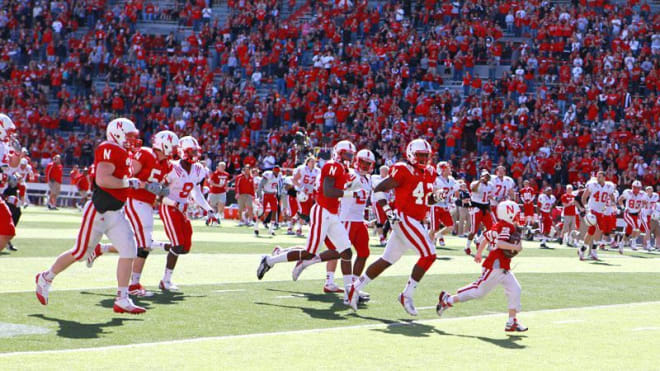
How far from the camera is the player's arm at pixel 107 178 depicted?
9.02m

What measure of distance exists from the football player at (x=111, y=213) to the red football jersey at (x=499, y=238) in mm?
3356

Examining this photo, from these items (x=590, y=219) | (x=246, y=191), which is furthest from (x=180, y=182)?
(x=246, y=191)

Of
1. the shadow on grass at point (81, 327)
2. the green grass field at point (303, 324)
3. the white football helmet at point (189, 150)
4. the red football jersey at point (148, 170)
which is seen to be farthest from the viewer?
the white football helmet at point (189, 150)

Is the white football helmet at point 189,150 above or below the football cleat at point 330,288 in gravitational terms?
above

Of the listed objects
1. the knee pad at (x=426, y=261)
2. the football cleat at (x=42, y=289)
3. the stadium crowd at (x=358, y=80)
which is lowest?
the football cleat at (x=42, y=289)

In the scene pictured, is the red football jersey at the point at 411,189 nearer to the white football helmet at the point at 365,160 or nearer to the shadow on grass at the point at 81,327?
the white football helmet at the point at 365,160

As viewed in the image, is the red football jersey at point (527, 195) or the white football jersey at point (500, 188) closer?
the white football jersey at point (500, 188)

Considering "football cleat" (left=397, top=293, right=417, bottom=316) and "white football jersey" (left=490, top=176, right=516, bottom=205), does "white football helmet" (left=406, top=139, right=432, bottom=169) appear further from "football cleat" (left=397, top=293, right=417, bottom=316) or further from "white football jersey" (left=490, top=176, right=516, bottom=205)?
"white football jersey" (left=490, top=176, right=516, bottom=205)

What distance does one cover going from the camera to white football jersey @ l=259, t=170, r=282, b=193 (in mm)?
25922

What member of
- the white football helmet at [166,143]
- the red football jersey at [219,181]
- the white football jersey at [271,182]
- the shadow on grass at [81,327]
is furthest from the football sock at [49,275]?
the red football jersey at [219,181]

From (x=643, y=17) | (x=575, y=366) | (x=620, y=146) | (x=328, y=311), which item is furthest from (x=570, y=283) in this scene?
(x=643, y=17)

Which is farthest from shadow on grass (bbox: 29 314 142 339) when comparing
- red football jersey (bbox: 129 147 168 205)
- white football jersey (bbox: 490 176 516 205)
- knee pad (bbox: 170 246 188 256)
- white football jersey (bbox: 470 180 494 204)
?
white football jersey (bbox: 490 176 516 205)

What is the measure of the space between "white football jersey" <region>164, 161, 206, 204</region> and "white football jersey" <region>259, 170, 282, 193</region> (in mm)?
14213

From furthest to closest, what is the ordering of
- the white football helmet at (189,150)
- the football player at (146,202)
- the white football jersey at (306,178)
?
the white football jersey at (306,178)
the white football helmet at (189,150)
the football player at (146,202)
